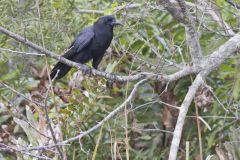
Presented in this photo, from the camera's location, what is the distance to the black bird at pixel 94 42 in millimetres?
5762

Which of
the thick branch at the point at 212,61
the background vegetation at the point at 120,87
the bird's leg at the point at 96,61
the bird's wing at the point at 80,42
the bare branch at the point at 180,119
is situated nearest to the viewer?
the bare branch at the point at 180,119

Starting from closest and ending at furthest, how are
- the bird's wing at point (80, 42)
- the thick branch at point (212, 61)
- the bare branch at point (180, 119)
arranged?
the bare branch at point (180, 119) < the thick branch at point (212, 61) < the bird's wing at point (80, 42)

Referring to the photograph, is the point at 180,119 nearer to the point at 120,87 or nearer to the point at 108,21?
the point at 108,21

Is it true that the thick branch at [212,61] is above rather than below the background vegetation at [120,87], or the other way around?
above

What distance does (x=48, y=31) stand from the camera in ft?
18.9

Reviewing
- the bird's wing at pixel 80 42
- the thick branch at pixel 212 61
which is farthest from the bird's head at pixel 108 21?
the thick branch at pixel 212 61

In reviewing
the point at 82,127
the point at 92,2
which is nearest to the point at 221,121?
the point at 82,127

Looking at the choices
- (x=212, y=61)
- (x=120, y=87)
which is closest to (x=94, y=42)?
(x=120, y=87)

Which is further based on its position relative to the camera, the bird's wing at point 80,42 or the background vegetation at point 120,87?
the bird's wing at point 80,42

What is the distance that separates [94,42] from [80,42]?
0.64ft

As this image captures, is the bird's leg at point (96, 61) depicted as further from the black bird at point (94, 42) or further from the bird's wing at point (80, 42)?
the bird's wing at point (80, 42)

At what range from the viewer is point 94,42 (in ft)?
19.3

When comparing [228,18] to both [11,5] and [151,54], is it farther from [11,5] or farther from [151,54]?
[11,5]

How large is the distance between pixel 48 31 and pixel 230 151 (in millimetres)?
2366
